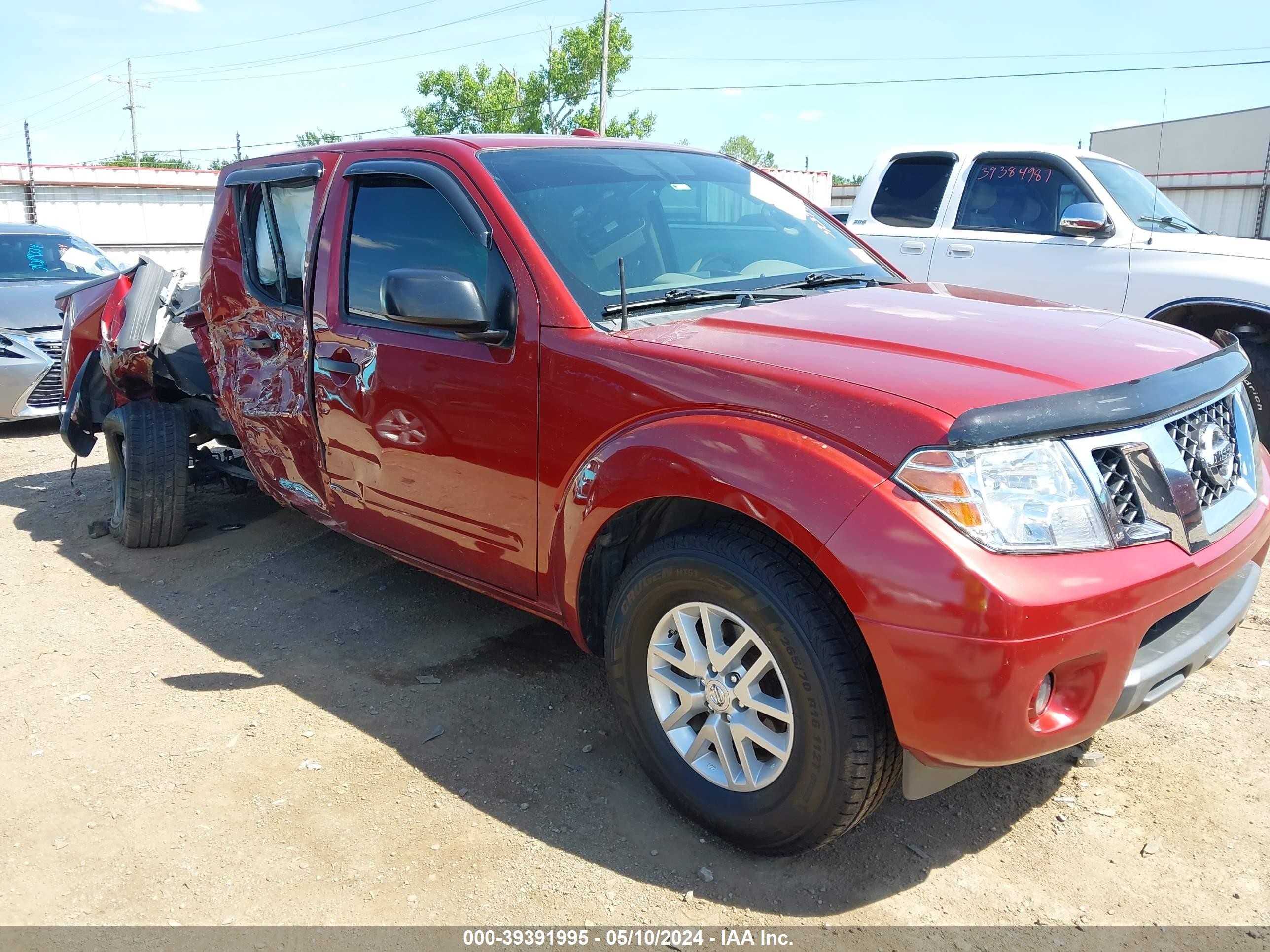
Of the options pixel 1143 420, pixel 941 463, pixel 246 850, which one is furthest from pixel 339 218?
pixel 1143 420

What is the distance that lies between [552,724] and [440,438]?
1041mm

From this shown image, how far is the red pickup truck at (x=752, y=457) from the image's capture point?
2133mm

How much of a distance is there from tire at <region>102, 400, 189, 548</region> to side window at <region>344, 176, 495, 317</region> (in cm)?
203

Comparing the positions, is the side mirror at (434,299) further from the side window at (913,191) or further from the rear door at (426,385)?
the side window at (913,191)

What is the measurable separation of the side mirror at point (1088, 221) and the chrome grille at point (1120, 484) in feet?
14.1

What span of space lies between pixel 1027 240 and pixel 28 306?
779 centimetres

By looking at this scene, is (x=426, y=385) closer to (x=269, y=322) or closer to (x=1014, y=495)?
(x=269, y=322)

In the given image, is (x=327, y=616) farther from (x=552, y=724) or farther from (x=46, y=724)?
(x=552, y=724)

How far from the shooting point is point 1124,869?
2.58 meters

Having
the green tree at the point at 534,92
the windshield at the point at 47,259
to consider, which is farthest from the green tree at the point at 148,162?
the windshield at the point at 47,259

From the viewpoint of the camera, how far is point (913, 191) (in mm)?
6969

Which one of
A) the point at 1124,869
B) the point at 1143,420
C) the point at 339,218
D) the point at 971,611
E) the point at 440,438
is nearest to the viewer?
the point at 971,611

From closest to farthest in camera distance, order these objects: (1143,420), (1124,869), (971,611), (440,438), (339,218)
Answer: (971,611)
(1143,420)
(1124,869)
(440,438)
(339,218)

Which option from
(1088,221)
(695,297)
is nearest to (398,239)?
(695,297)
